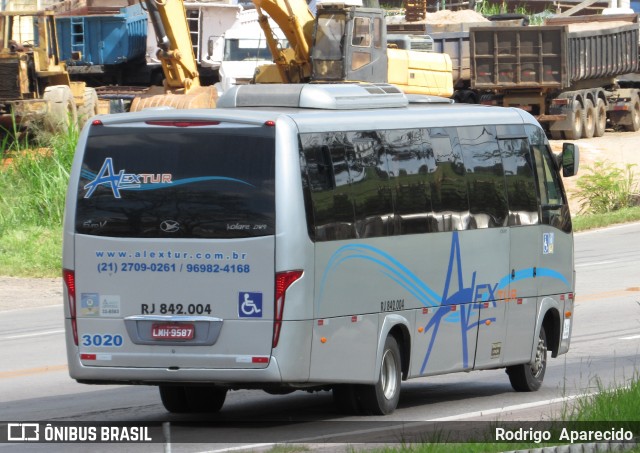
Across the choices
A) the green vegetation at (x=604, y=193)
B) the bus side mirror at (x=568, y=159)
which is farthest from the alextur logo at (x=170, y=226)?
the green vegetation at (x=604, y=193)

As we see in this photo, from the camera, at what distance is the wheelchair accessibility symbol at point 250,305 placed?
10.8 meters

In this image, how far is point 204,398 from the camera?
41.2 feet

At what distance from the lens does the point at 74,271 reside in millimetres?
11258

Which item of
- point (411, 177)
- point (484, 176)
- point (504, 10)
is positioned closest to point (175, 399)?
point (411, 177)

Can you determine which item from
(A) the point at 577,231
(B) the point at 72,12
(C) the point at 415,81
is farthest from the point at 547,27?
(B) the point at 72,12

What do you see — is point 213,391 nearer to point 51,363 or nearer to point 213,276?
point 213,276

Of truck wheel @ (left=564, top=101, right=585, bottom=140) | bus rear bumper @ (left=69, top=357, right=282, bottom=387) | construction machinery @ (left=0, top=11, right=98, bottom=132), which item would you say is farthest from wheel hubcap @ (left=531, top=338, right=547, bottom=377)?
truck wheel @ (left=564, top=101, right=585, bottom=140)

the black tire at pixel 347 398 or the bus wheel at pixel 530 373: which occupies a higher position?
the black tire at pixel 347 398

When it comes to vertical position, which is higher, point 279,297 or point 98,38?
point 98,38

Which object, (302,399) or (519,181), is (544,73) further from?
(302,399)

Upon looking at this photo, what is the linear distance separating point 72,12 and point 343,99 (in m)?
49.4

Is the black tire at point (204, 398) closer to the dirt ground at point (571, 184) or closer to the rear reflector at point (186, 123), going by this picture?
the rear reflector at point (186, 123)

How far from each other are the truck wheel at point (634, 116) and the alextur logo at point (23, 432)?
4175 centimetres

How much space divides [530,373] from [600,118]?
3621 centimetres
